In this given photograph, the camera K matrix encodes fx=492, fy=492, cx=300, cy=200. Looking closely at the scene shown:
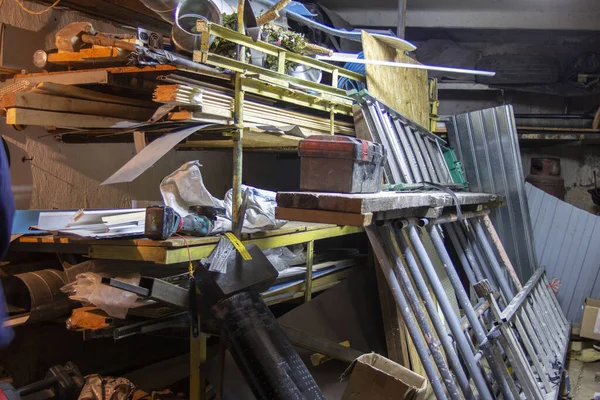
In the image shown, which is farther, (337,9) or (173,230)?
(337,9)

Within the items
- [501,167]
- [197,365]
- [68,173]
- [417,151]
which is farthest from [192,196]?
[501,167]

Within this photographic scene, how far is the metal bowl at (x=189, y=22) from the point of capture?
2633 millimetres

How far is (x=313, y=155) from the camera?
7.43ft

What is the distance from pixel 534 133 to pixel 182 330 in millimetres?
4040

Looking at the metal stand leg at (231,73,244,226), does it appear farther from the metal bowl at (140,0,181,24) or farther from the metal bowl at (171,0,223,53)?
the metal bowl at (140,0,181,24)

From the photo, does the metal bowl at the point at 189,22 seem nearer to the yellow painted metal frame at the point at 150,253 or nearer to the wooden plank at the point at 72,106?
the wooden plank at the point at 72,106

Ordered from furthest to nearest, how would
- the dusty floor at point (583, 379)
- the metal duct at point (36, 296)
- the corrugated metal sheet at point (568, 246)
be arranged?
the corrugated metal sheet at point (568, 246)
the dusty floor at point (583, 379)
the metal duct at point (36, 296)

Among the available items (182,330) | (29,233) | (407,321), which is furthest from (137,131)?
(407,321)

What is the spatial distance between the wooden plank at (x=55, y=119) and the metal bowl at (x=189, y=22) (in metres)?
0.60

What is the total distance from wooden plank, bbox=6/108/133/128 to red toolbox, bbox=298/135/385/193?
1.22 meters

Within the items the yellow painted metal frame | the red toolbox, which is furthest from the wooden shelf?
the red toolbox

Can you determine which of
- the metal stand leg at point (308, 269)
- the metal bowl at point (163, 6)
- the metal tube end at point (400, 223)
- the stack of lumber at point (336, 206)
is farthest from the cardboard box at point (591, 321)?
the metal bowl at point (163, 6)

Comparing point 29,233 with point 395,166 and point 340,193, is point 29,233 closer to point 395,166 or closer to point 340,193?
point 340,193

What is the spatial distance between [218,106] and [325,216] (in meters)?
1.00
